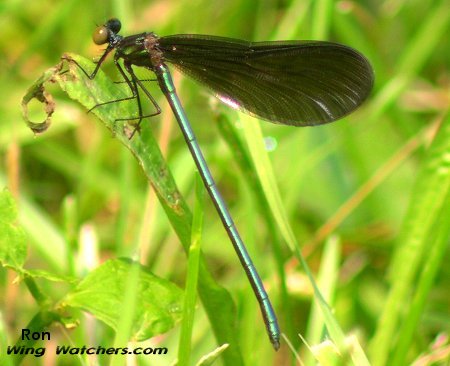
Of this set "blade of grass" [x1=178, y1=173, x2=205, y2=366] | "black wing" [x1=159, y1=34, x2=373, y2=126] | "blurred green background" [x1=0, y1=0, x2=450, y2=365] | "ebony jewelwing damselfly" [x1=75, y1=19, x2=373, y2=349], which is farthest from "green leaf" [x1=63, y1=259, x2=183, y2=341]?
"black wing" [x1=159, y1=34, x2=373, y2=126]

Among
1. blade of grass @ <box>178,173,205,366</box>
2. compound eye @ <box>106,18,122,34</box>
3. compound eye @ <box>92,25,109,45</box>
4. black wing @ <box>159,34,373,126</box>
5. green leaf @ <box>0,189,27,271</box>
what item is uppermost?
compound eye @ <box>106,18,122,34</box>

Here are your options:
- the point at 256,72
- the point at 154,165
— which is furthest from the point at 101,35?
the point at 154,165

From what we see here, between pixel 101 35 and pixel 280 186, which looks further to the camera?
pixel 280 186

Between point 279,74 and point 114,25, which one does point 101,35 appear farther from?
point 279,74

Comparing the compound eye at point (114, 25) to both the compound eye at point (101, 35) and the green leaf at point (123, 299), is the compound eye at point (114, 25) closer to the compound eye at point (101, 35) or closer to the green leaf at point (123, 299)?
the compound eye at point (101, 35)

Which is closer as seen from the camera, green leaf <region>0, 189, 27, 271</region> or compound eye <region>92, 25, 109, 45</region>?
green leaf <region>0, 189, 27, 271</region>

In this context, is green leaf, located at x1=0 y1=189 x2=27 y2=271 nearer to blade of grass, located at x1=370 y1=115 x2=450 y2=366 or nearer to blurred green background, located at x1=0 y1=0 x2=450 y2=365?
blurred green background, located at x1=0 y1=0 x2=450 y2=365

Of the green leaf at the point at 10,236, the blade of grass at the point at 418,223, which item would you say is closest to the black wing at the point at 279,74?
the blade of grass at the point at 418,223
